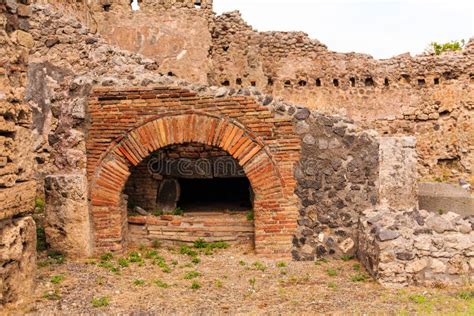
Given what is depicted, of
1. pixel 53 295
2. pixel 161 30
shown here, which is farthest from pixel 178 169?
pixel 161 30

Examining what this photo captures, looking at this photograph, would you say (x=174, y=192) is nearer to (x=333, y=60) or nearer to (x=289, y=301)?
(x=289, y=301)

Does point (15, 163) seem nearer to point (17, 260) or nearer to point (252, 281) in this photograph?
point (17, 260)

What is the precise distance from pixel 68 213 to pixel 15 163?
2.25m

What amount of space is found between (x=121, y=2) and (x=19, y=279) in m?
11.1

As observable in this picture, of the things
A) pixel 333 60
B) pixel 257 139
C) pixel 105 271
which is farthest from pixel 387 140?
pixel 333 60

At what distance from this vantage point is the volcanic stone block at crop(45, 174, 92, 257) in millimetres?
7004

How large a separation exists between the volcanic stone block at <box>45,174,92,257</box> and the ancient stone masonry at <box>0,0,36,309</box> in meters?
1.79

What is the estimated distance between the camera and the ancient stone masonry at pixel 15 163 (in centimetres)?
466

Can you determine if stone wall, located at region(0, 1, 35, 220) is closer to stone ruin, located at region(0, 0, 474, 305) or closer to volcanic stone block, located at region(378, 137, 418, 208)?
stone ruin, located at region(0, 0, 474, 305)

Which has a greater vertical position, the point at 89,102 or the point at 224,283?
the point at 89,102

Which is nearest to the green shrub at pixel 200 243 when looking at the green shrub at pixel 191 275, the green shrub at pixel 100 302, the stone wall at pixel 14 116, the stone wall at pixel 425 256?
the green shrub at pixel 191 275

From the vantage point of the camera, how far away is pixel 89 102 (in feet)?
23.6

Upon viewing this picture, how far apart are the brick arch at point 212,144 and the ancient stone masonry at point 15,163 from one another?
1.97m

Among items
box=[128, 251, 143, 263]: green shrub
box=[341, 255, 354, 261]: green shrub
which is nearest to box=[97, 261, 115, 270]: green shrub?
box=[128, 251, 143, 263]: green shrub
